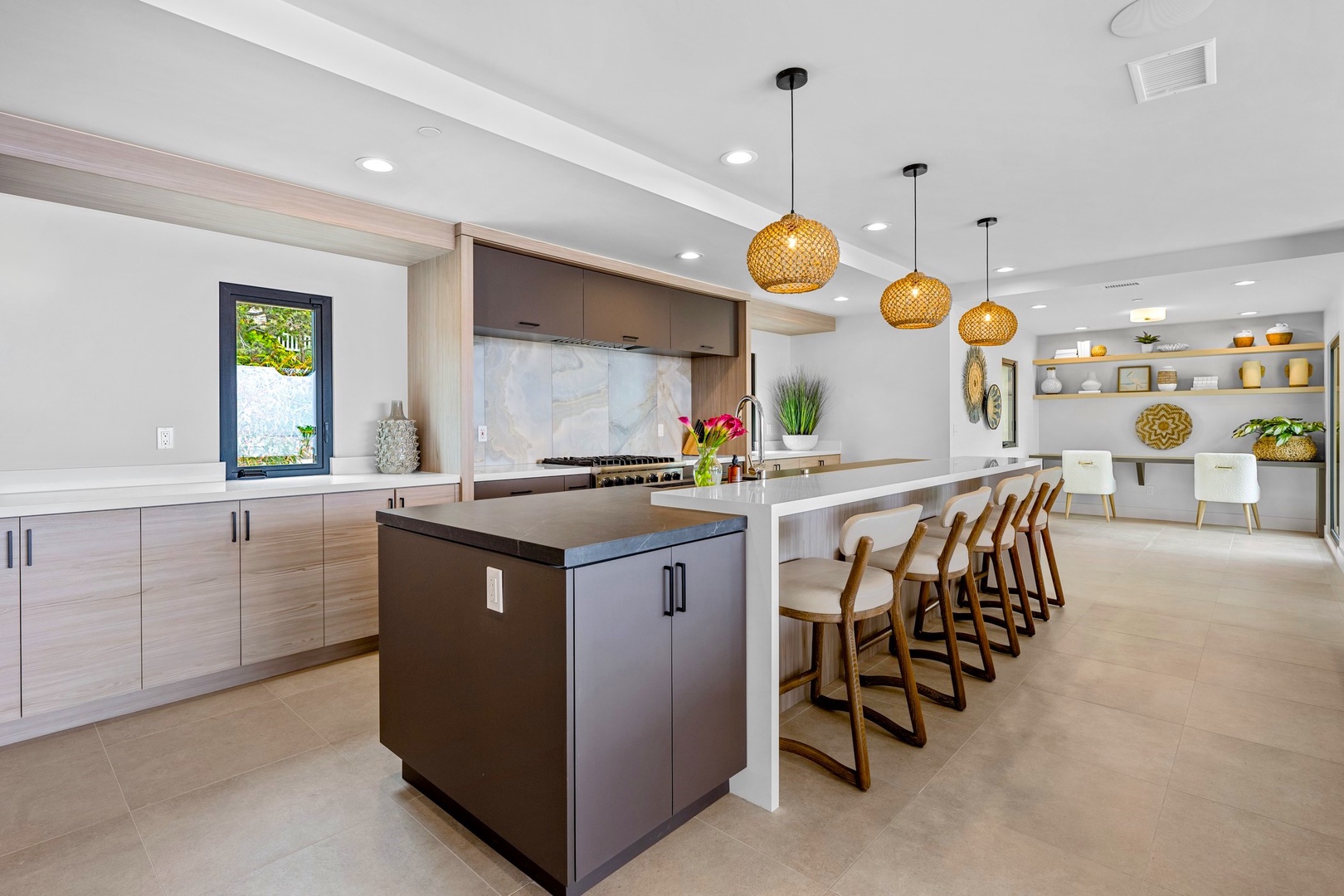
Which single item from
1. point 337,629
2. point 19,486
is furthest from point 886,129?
point 19,486

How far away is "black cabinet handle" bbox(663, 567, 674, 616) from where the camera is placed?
1.74 m

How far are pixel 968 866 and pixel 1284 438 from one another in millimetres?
7575

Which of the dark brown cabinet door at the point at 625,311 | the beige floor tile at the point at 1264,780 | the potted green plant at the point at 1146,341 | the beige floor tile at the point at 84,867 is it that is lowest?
the beige floor tile at the point at 84,867

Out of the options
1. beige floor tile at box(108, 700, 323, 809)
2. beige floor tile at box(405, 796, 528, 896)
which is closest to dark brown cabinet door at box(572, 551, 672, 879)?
beige floor tile at box(405, 796, 528, 896)

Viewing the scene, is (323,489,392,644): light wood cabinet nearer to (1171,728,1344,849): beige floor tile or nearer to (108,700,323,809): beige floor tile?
(108,700,323,809): beige floor tile

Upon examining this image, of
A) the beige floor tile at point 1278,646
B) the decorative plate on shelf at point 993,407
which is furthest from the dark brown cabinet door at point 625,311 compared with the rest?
the decorative plate on shelf at point 993,407

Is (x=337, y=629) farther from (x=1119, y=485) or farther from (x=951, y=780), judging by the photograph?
(x=1119, y=485)

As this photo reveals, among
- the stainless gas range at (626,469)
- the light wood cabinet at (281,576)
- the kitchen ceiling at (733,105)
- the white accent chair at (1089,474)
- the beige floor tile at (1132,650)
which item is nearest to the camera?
the kitchen ceiling at (733,105)

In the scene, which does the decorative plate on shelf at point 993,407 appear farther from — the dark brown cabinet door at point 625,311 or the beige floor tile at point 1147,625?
the dark brown cabinet door at point 625,311

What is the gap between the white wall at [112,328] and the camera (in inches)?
109

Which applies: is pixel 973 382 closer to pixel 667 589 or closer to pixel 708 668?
pixel 708 668

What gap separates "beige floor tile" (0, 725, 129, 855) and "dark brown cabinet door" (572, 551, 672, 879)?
5.00 ft

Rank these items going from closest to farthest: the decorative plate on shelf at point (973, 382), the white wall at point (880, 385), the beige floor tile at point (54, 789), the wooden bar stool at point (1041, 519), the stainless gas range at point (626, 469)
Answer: the beige floor tile at point (54, 789)
the wooden bar stool at point (1041, 519)
the stainless gas range at point (626, 469)
the white wall at point (880, 385)
the decorative plate on shelf at point (973, 382)

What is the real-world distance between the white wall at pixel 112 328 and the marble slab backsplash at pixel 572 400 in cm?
121
